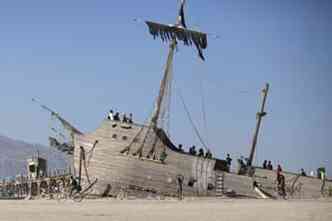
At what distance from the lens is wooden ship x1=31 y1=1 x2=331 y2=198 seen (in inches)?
1419

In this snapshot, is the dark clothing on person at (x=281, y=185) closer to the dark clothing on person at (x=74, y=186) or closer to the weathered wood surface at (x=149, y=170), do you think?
the weathered wood surface at (x=149, y=170)

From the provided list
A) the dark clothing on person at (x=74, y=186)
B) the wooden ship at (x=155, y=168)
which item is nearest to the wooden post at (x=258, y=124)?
the wooden ship at (x=155, y=168)

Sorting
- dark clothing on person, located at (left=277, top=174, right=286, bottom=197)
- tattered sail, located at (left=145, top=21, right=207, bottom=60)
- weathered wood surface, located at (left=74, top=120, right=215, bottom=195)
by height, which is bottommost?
dark clothing on person, located at (left=277, top=174, right=286, bottom=197)

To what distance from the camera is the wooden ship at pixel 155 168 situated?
118 feet

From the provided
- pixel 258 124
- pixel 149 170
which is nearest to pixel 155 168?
pixel 149 170

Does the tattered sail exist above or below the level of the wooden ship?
above

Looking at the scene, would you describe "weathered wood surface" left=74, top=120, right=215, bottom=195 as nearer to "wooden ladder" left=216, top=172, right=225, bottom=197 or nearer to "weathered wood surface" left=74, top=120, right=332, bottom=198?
"weathered wood surface" left=74, top=120, right=332, bottom=198

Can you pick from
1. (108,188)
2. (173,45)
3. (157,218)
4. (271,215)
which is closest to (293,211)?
(271,215)

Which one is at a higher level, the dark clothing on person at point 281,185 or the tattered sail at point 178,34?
the tattered sail at point 178,34

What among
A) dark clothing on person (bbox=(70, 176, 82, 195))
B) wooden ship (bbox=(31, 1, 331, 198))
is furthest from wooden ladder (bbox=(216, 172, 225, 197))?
dark clothing on person (bbox=(70, 176, 82, 195))

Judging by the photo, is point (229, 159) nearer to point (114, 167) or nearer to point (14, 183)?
point (114, 167)

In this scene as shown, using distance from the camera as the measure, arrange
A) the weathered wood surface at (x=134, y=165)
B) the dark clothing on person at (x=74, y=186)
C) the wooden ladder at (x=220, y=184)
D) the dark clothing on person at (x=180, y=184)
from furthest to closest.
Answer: the dark clothing on person at (x=74, y=186) < the weathered wood surface at (x=134, y=165) < the dark clothing on person at (x=180, y=184) < the wooden ladder at (x=220, y=184)

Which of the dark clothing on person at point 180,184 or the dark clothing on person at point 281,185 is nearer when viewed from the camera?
the dark clothing on person at point 281,185

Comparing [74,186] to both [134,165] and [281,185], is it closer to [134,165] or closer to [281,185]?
[134,165]
